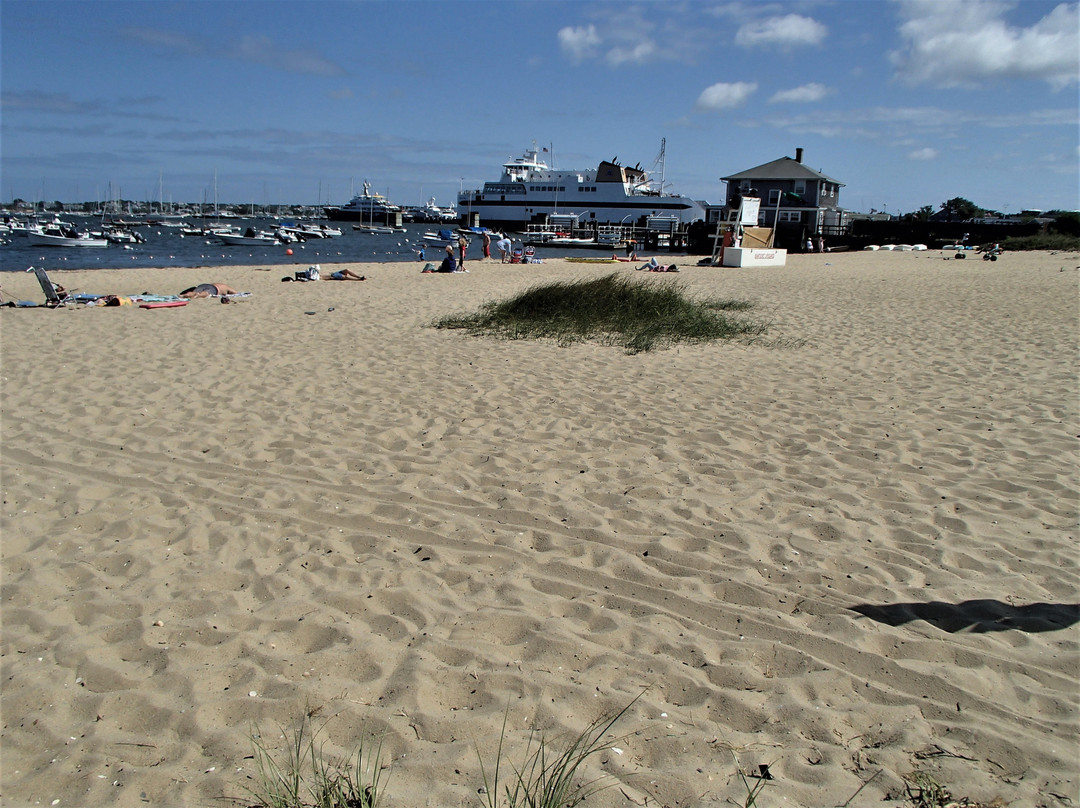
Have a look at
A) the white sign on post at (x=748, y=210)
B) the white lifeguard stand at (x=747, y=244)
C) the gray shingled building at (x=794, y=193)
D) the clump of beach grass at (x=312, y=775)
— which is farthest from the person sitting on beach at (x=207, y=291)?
the gray shingled building at (x=794, y=193)

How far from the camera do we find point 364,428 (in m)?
5.67

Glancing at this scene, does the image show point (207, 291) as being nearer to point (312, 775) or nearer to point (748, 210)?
point (312, 775)

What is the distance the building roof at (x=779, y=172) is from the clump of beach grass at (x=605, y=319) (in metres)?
47.5

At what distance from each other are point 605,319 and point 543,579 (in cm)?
789

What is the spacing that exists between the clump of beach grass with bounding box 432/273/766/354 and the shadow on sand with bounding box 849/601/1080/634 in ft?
19.6

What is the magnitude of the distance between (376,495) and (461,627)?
1.59 m

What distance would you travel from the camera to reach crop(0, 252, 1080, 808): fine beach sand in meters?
2.33

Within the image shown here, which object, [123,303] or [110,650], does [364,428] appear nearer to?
[110,650]

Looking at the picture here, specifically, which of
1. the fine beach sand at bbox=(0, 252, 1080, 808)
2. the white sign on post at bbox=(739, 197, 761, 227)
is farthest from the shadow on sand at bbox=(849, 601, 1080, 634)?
the white sign on post at bbox=(739, 197, 761, 227)

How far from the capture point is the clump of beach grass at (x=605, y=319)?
1000cm

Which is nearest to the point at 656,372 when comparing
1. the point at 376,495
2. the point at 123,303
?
the point at 376,495

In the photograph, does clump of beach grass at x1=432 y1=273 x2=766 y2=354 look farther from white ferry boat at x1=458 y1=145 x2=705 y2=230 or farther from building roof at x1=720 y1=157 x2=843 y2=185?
white ferry boat at x1=458 y1=145 x2=705 y2=230

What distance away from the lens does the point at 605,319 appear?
1095 centimetres

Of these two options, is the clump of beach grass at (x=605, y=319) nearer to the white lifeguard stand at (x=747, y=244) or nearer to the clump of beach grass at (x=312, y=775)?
the clump of beach grass at (x=312, y=775)
